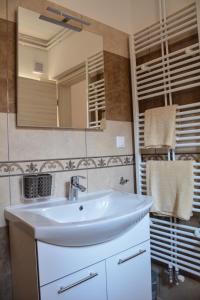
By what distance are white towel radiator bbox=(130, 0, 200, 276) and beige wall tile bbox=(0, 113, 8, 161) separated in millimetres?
996

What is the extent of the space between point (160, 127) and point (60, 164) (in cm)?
75

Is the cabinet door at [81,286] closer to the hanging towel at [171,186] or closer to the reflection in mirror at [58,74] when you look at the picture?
the hanging towel at [171,186]

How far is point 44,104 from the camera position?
1.40 m

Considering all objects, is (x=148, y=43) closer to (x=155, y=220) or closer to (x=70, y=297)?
(x=155, y=220)

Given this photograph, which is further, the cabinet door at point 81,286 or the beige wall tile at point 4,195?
the beige wall tile at point 4,195

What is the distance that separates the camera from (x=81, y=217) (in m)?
1.34

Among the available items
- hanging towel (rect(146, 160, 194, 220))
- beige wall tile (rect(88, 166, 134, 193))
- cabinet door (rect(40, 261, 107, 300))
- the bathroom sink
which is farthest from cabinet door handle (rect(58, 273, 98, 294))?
hanging towel (rect(146, 160, 194, 220))

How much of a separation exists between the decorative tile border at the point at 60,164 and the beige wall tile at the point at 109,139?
42mm

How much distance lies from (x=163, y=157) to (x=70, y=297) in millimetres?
1112

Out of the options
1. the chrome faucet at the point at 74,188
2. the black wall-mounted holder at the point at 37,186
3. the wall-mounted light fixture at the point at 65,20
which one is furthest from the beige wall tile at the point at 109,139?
the wall-mounted light fixture at the point at 65,20

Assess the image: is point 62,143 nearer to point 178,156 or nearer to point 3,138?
point 3,138

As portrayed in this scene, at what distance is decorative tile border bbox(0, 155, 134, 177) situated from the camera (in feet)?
4.11

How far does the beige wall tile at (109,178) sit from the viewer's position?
1603 mm

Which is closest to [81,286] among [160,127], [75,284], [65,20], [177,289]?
[75,284]
